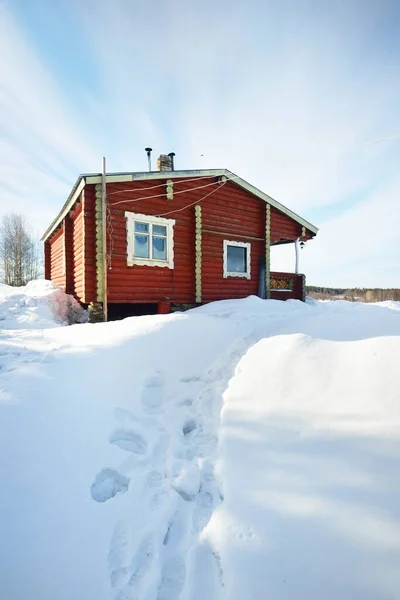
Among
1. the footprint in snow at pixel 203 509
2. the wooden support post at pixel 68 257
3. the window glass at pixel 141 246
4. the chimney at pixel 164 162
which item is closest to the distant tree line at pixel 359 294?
the chimney at pixel 164 162

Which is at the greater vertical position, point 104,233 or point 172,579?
point 104,233

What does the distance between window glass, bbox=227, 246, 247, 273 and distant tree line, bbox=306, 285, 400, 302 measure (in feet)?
47.2

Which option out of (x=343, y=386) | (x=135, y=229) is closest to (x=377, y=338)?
(x=343, y=386)

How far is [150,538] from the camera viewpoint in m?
1.72

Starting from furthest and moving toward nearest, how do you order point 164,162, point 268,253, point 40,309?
point 268,253 < point 164,162 < point 40,309

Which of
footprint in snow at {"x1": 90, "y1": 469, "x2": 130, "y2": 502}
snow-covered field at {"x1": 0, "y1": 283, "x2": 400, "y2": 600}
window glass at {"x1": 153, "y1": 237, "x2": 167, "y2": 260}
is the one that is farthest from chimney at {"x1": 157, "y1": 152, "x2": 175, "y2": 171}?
footprint in snow at {"x1": 90, "y1": 469, "x2": 130, "y2": 502}

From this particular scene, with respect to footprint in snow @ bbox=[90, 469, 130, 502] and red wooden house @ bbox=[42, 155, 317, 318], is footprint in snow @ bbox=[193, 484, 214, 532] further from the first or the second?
red wooden house @ bbox=[42, 155, 317, 318]

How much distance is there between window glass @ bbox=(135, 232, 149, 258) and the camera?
8.32 metres

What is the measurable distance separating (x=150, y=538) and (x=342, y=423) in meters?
1.63

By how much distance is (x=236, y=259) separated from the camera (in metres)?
10.6

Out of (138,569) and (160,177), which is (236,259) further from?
(138,569)

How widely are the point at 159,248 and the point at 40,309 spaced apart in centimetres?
380

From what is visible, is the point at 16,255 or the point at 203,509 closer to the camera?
the point at 203,509

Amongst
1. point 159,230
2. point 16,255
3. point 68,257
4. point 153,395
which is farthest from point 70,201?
point 16,255
